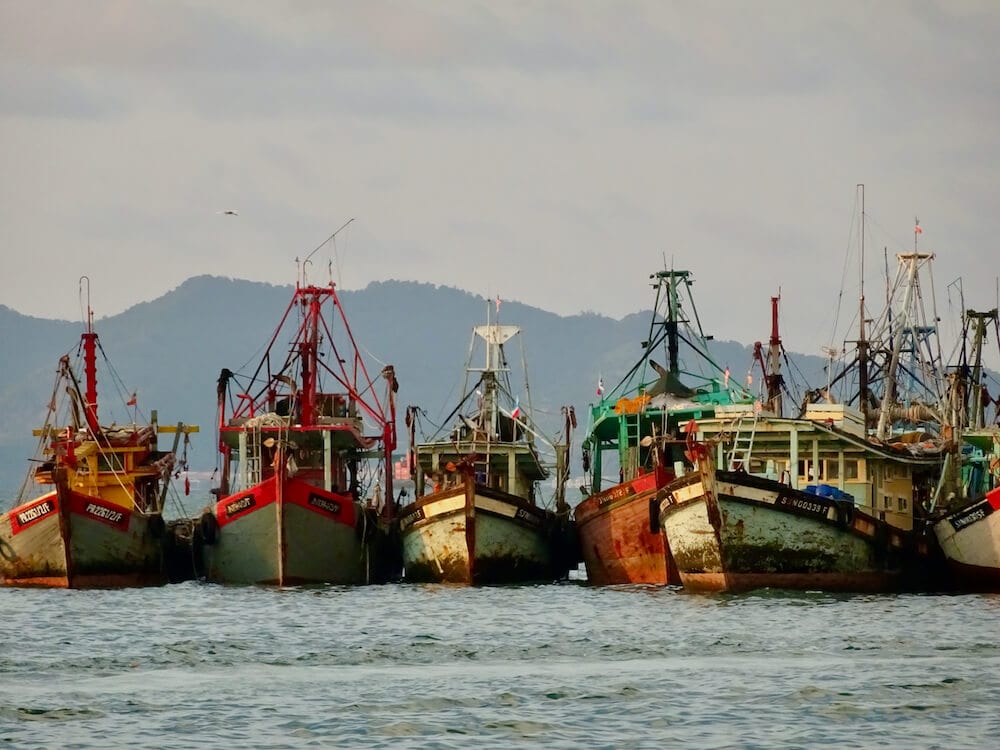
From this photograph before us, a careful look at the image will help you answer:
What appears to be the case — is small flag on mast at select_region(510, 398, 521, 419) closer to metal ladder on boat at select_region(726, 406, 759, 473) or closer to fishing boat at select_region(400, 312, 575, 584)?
fishing boat at select_region(400, 312, 575, 584)

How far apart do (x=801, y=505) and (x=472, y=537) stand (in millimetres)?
10681

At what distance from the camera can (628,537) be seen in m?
62.4

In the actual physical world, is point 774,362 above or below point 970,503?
above

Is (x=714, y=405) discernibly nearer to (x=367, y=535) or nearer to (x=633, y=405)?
(x=633, y=405)

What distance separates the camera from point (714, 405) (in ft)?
225

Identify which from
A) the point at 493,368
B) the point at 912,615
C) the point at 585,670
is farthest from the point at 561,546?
the point at 585,670

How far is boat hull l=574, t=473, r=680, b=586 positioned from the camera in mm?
61031

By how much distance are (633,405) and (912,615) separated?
2073cm

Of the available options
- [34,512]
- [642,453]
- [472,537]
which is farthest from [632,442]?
[34,512]

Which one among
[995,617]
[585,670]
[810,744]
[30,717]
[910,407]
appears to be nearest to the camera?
[810,744]

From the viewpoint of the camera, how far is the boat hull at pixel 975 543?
57.3m

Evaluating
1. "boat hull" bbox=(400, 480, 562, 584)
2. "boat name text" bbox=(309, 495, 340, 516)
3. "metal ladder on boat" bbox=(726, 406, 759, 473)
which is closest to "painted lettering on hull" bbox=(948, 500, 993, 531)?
"metal ladder on boat" bbox=(726, 406, 759, 473)

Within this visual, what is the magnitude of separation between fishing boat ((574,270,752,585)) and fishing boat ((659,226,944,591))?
2.47m

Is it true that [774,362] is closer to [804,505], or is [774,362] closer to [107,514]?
[804,505]
